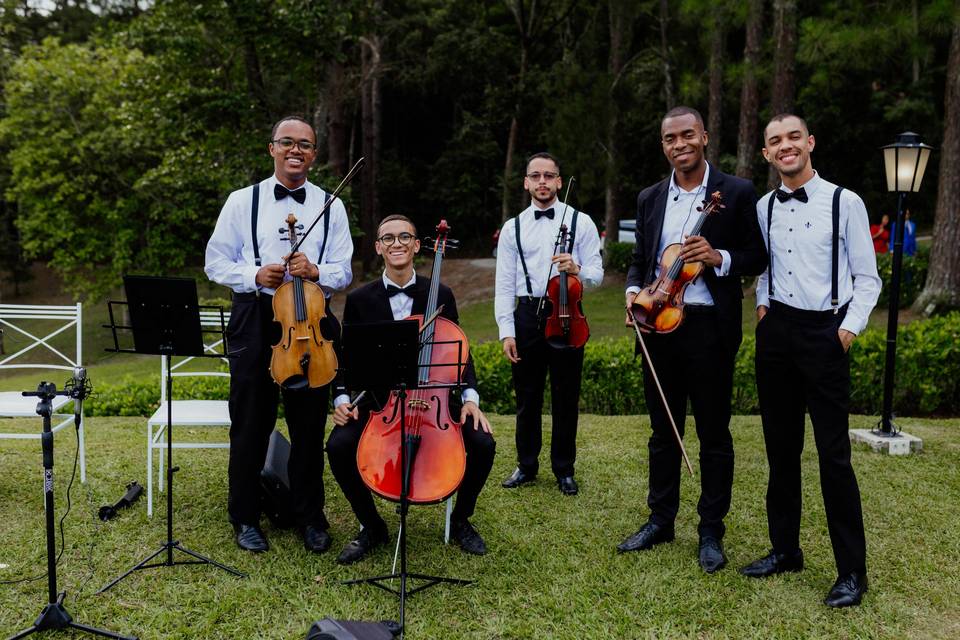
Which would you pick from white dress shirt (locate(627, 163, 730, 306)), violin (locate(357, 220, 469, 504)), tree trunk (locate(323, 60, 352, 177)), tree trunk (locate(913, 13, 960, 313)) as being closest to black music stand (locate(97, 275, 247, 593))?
violin (locate(357, 220, 469, 504))

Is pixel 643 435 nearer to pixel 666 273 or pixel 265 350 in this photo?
pixel 666 273

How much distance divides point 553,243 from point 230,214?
1.95 metres

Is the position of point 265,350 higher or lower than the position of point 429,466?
higher

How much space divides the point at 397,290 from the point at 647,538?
1.86 meters

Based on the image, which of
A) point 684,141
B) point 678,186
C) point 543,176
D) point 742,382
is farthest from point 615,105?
point 684,141

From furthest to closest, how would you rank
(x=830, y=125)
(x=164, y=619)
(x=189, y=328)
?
(x=830, y=125), (x=189, y=328), (x=164, y=619)

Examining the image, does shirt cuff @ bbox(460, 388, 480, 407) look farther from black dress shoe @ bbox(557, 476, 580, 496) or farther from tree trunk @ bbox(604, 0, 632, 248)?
tree trunk @ bbox(604, 0, 632, 248)

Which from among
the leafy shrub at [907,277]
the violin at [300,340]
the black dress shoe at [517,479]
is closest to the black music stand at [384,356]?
the violin at [300,340]

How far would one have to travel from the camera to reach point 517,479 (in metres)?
4.98

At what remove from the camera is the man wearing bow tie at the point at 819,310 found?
3.32 m

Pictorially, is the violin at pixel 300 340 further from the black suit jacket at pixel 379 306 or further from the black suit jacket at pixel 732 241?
the black suit jacket at pixel 732 241

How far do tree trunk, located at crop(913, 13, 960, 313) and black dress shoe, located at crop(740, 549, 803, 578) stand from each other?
357 inches

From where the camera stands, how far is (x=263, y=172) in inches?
541

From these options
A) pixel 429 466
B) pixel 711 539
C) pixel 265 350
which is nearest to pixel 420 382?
pixel 429 466
